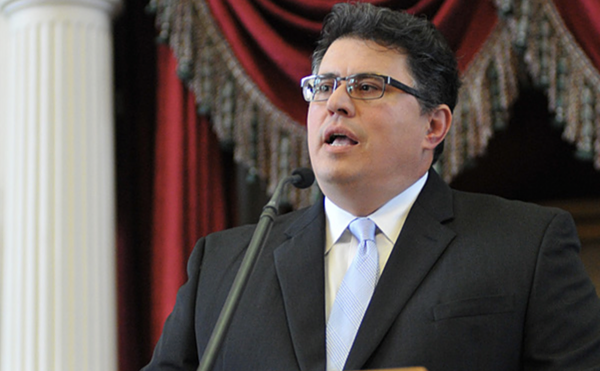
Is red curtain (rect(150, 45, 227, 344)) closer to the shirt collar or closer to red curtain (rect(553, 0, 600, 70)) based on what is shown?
the shirt collar

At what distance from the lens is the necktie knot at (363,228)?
1715 mm

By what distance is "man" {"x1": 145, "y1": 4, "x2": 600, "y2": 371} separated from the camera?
1529mm

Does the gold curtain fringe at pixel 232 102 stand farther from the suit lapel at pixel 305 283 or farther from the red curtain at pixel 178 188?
the suit lapel at pixel 305 283

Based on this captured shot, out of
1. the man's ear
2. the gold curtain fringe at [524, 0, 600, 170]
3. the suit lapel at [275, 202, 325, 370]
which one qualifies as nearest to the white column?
the suit lapel at [275, 202, 325, 370]

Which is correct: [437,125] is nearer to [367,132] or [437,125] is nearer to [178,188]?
[367,132]

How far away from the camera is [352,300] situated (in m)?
1.63

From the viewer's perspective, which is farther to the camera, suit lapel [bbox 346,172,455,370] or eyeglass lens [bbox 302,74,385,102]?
eyeglass lens [bbox 302,74,385,102]

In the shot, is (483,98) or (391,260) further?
(483,98)

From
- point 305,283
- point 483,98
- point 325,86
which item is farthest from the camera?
point 483,98

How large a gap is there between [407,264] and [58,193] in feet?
4.12

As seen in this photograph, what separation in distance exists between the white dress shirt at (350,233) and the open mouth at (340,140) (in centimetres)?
14

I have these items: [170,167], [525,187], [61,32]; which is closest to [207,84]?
[170,167]

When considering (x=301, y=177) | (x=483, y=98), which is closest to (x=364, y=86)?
(x=301, y=177)

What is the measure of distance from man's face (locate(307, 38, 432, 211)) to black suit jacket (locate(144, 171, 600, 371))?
80 millimetres
